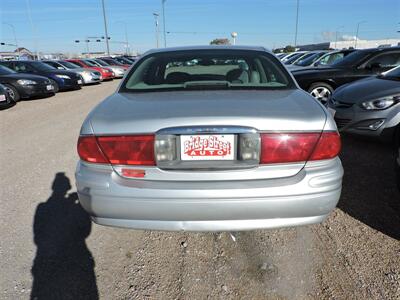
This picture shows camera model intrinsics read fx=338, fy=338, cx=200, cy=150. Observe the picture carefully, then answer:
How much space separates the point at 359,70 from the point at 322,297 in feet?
23.7

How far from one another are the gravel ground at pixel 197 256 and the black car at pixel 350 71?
4804mm

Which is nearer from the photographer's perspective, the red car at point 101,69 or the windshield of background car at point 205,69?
the windshield of background car at point 205,69

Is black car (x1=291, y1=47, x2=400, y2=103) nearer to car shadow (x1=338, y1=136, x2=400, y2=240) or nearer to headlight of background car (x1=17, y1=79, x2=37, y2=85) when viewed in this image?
car shadow (x1=338, y1=136, x2=400, y2=240)

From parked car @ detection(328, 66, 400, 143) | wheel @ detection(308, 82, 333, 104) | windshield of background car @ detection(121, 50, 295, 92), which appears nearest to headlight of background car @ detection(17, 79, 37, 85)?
wheel @ detection(308, 82, 333, 104)

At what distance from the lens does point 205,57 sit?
313cm

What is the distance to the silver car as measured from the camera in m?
1.95

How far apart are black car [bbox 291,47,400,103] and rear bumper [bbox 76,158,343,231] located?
6.56m

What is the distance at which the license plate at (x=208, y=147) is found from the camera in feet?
6.32

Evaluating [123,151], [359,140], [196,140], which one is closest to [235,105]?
[196,140]

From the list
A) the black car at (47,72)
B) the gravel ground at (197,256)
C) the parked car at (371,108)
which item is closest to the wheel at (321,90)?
the parked car at (371,108)

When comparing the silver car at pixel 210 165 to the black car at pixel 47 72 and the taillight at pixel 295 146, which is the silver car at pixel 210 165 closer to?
the taillight at pixel 295 146

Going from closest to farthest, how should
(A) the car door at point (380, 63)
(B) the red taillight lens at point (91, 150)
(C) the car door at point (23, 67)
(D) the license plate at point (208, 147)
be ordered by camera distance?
(D) the license plate at point (208, 147) → (B) the red taillight lens at point (91, 150) → (A) the car door at point (380, 63) → (C) the car door at point (23, 67)

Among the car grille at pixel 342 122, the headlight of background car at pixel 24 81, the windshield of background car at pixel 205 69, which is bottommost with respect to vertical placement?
the headlight of background car at pixel 24 81

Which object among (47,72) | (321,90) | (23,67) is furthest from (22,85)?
(321,90)
